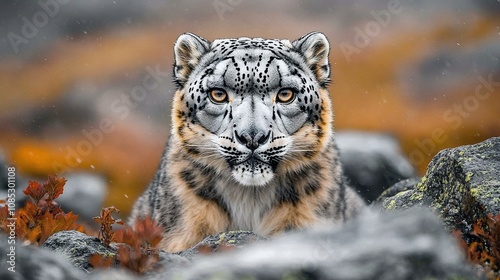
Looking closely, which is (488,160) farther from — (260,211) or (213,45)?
(213,45)

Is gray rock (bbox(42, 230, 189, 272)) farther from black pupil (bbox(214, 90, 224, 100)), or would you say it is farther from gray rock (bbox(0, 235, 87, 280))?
black pupil (bbox(214, 90, 224, 100))

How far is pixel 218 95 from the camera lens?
680cm

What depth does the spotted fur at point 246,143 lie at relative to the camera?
6586mm

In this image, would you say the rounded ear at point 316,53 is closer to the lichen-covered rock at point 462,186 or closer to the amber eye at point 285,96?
the amber eye at point 285,96

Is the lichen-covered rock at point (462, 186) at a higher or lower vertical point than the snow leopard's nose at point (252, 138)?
lower

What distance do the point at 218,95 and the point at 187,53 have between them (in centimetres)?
90

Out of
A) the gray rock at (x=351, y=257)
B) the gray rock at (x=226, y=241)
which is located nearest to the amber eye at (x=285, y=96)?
the gray rock at (x=226, y=241)

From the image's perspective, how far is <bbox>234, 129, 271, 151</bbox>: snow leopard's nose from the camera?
20.5 ft

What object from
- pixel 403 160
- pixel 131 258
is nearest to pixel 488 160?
pixel 131 258

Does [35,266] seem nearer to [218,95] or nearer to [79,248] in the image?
[79,248]

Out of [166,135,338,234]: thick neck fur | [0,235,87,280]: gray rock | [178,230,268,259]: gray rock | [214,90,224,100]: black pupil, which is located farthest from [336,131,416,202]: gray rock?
[0,235,87,280]: gray rock

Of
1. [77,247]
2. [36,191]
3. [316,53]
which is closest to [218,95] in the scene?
[316,53]

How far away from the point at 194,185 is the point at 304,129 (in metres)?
1.23

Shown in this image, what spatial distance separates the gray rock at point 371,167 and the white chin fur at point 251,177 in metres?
6.28
